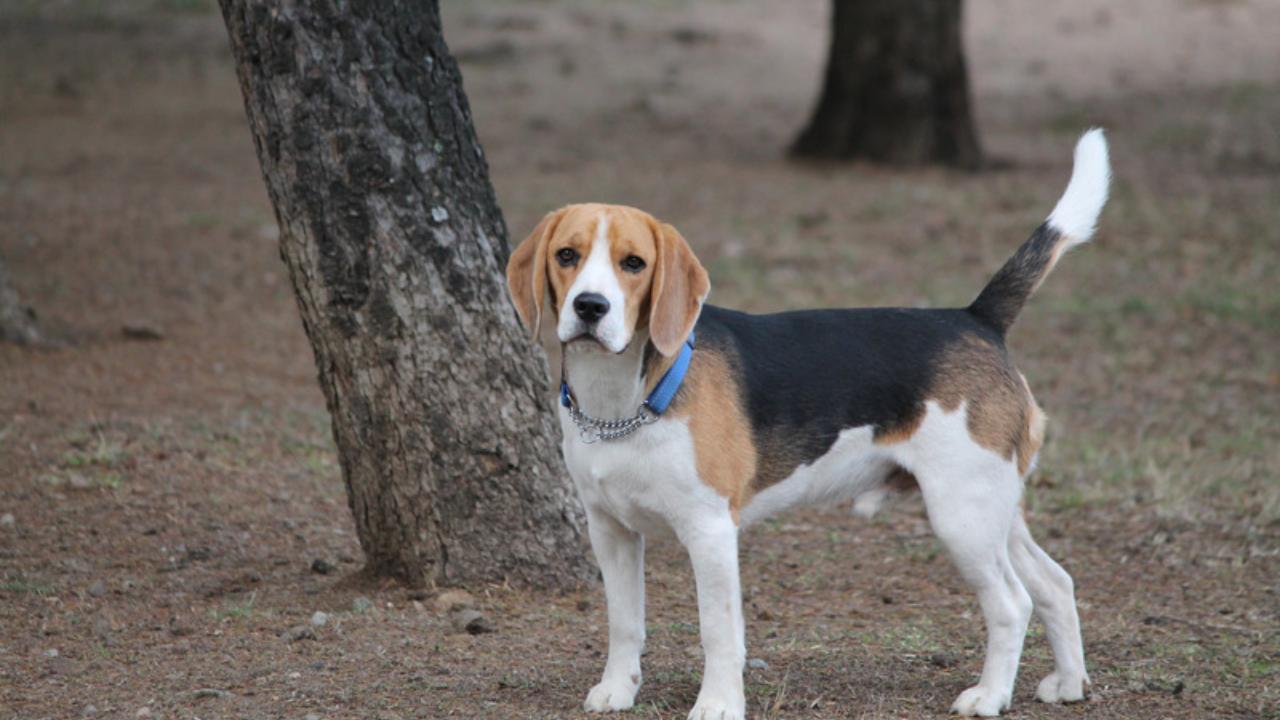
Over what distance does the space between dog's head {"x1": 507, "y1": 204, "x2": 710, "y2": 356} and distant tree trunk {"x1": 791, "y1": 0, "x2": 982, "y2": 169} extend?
10.1 meters

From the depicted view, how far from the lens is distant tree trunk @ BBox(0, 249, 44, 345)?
793 centimetres

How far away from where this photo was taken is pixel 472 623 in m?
4.78

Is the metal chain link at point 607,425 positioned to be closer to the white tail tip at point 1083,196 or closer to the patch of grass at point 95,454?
the white tail tip at point 1083,196

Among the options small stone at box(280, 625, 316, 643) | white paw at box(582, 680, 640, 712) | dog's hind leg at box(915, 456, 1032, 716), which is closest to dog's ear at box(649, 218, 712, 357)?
dog's hind leg at box(915, 456, 1032, 716)

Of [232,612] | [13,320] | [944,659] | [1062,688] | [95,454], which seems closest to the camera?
[1062,688]

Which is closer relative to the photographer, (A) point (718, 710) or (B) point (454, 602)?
(A) point (718, 710)

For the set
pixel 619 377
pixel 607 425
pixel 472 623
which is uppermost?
pixel 619 377

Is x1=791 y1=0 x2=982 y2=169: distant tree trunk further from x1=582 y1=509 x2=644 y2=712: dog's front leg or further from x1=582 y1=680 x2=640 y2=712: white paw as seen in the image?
x1=582 y1=680 x2=640 y2=712: white paw

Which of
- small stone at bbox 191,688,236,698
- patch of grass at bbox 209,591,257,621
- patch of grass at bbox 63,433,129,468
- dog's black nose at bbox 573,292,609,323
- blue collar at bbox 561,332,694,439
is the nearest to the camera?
dog's black nose at bbox 573,292,609,323

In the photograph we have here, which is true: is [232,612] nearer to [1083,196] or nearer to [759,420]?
[759,420]

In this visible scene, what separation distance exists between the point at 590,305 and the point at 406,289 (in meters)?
1.45

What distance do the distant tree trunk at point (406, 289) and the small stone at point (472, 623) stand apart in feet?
0.93

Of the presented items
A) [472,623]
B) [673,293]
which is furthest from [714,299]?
[673,293]

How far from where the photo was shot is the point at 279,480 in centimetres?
648
